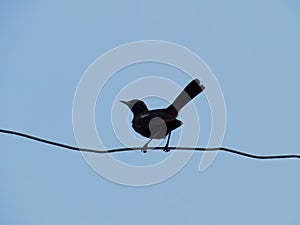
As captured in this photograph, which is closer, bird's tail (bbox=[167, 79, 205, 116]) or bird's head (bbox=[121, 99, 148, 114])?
bird's tail (bbox=[167, 79, 205, 116])

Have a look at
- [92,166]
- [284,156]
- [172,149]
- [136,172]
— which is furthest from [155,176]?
[284,156]

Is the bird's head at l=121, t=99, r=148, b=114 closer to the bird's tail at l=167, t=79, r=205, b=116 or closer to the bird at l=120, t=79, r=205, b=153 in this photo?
the bird at l=120, t=79, r=205, b=153

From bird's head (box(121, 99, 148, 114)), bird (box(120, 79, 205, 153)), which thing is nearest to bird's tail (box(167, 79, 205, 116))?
bird (box(120, 79, 205, 153))

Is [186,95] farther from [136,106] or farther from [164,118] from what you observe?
[136,106]

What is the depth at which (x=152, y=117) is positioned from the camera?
3.56 m

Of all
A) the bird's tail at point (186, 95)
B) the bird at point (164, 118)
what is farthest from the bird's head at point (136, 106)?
the bird's tail at point (186, 95)

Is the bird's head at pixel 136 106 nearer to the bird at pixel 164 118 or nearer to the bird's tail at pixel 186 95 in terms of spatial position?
the bird at pixel 164 118

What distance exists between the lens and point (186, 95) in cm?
350

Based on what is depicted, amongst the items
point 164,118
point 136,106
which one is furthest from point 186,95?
point 136,106

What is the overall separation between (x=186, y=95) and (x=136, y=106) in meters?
0.39

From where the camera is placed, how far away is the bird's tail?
11.2 feet

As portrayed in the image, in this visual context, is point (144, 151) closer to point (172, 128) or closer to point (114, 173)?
point (172, 128)

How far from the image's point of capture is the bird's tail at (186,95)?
3.42m

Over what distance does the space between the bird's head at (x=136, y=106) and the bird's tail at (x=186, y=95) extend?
222 millimetres
